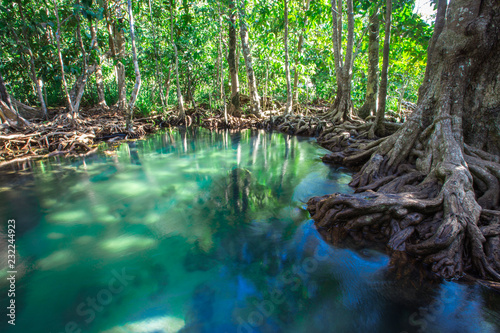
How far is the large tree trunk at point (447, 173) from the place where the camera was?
260 cm

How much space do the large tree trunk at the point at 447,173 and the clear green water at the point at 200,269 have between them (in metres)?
0.37

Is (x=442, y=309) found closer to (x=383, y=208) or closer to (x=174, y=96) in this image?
(x=383, y=208)

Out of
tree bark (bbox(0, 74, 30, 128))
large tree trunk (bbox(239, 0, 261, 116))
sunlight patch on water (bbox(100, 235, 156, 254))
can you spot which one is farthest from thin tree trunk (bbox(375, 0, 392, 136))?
tree bark (bbox(0, 74, 30, 128))

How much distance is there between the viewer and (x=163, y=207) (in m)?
4.34

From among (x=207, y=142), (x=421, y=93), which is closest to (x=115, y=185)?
(x=207, y=142)

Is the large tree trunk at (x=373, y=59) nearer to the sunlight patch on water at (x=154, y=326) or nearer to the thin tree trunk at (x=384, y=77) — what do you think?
the thin tree trunk at (x=384, y=77)

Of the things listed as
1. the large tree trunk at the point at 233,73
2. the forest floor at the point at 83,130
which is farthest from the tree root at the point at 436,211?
the large tree trunk at the point at 233,73

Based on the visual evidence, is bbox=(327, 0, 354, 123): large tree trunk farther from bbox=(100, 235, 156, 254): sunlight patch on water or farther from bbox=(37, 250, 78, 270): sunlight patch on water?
bbox=(37, 250, 78, 270): sunlight patch on water

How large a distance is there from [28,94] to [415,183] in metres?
19.0

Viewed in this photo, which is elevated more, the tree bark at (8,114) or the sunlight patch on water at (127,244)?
the tree bark at (8,114)
